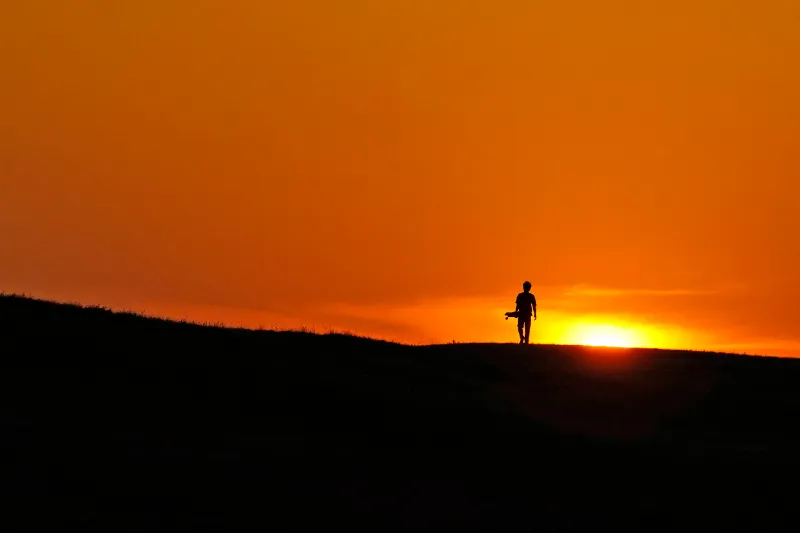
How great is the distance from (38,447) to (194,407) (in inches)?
184

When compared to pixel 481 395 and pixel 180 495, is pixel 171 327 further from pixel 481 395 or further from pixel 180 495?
pixel 180 495

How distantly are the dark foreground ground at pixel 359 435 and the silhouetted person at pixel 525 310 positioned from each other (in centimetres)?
285

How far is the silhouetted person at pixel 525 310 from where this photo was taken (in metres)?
39.8

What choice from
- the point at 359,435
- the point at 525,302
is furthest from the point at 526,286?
the point at 359,435

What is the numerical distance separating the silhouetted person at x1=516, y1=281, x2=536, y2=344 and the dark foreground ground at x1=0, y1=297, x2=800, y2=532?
2.85 m

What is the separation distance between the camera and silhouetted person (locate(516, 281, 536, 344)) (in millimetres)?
39750

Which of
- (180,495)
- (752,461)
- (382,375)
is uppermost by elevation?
(382,375)

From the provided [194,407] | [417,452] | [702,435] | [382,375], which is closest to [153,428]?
[194,407]

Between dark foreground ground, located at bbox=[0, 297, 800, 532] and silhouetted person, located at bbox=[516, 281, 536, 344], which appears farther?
silhouetted person, located at bbox=[516, 281, 536, 344]

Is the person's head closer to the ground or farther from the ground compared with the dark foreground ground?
farther from the ground

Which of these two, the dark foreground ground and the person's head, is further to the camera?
the person's head

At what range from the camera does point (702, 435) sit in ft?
102

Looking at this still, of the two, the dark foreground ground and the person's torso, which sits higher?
the person's torso

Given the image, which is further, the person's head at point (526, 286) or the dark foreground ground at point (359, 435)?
the person's head at point (526, 286)
